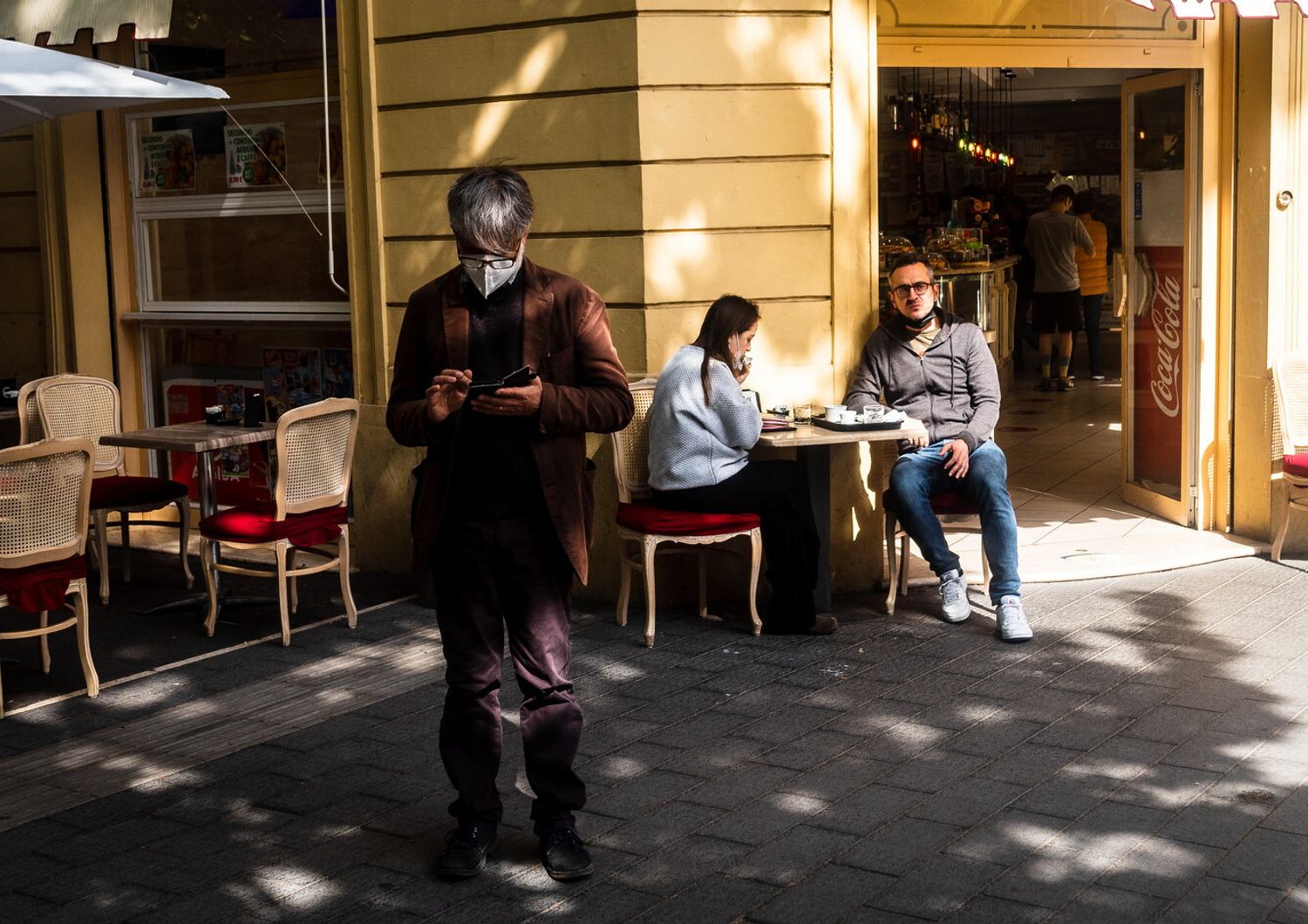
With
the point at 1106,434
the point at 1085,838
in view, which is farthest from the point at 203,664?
the point at 1106,434

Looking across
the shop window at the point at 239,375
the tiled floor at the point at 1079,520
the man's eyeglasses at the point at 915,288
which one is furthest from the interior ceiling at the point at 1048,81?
the shop window at the point at 239,375

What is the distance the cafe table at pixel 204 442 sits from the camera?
7.11 m

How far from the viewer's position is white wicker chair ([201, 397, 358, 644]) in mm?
6790

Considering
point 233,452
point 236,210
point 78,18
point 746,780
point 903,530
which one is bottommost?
point 746,780

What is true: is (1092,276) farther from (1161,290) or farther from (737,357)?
(737,357)

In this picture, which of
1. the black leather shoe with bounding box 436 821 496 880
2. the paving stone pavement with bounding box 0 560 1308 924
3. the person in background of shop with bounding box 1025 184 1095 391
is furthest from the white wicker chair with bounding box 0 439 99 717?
the person in background of shop with bounding box 1025 184 1095 391

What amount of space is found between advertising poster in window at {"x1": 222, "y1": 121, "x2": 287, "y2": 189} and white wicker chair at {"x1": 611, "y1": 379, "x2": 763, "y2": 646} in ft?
9.66

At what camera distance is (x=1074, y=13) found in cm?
793

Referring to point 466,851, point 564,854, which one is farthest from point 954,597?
point 466,851

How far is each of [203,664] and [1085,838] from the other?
375 centimetres

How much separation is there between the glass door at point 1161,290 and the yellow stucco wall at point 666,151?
201 centimetres

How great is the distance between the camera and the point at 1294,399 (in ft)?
25.4

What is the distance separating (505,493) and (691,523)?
260cm

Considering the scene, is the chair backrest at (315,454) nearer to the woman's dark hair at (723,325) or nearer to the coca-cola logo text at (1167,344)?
the woman's dark hair at (723,325)
